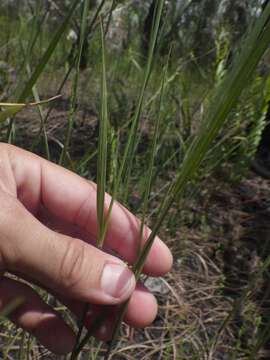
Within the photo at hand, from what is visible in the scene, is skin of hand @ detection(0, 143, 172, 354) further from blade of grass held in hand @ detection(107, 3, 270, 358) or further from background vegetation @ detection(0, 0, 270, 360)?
blade of grass held in hand @ detection(107, 3, 270, 358)

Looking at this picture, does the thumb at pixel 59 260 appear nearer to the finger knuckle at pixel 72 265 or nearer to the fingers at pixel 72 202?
the finger knuckle at pixel 72 265

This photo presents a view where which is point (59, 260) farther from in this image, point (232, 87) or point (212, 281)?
point (212, 281)

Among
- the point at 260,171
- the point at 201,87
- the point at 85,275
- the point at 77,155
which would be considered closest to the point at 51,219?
the point at 85,275

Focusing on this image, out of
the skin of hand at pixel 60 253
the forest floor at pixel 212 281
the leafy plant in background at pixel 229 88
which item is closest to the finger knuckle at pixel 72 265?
the skin of hand at pixel 60 253

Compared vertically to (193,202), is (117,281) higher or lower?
higher

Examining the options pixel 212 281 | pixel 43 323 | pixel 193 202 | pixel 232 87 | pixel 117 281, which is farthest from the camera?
pixel 193 202

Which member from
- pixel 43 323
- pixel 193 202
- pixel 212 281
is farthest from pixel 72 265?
pixel 193 202
